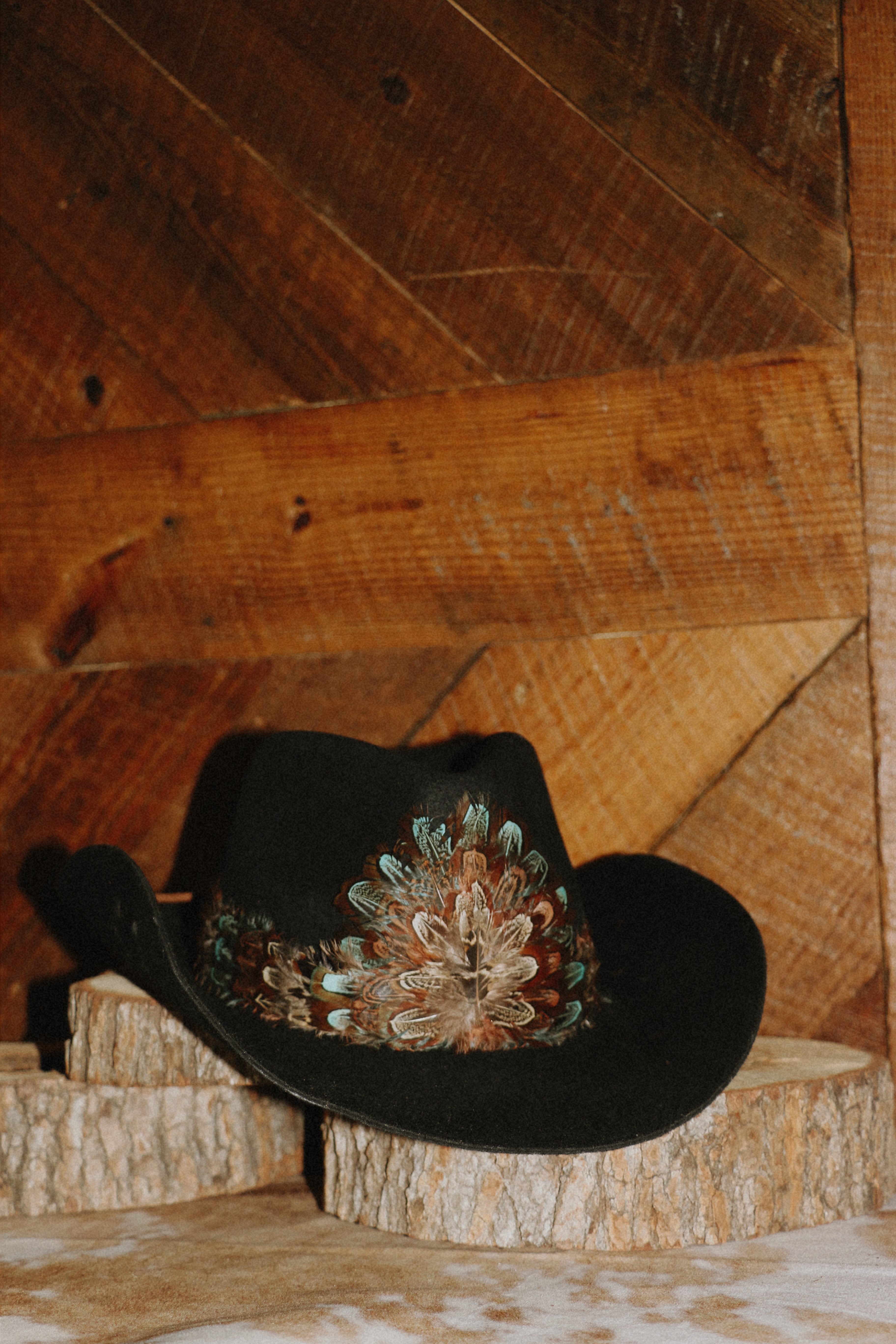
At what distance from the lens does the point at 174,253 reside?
167cm

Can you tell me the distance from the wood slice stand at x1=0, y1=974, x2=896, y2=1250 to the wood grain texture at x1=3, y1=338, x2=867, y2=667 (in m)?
0.54

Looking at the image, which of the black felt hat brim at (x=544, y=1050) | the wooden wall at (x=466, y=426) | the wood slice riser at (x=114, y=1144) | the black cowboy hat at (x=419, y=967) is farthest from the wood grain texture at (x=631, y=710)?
the wood slice riser at (x=114, y=1144)

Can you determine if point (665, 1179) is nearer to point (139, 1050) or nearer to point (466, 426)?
point (139, 1050)

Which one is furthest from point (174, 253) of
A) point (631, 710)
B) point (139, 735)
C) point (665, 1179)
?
point (665, 1179)

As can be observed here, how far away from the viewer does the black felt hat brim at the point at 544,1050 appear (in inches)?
41.5

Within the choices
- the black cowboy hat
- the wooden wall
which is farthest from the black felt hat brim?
the wooden wall

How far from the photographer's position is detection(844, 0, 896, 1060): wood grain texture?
58.0 inches

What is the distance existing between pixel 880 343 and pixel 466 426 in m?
0.53

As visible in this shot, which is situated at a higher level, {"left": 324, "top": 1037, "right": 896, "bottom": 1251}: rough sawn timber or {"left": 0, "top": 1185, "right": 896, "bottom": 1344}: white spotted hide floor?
{"left": 324, "top": 1037, "right": 896, "bottom": 1251}: rough sawn timber

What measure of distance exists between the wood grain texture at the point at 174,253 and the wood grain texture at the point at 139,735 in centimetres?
37

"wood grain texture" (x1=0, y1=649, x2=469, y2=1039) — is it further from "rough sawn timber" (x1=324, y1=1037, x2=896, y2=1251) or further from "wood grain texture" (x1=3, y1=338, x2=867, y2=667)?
"rough sawn timber" (x1=324, y1=1037, x2=896, y2=1251)

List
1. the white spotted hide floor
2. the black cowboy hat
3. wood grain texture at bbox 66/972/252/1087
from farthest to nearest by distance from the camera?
wood grain texture at bbox 66/972/252/1087
the black cowboy hat
the white spotted hide floor

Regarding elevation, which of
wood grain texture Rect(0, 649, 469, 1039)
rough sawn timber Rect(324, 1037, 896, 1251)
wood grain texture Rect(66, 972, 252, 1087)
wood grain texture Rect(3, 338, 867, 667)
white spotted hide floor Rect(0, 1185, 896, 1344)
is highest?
wood grain texture Rect(3, 338, 867, 667)

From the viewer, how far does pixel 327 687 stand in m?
1.63
